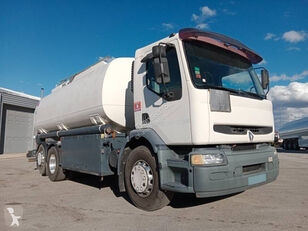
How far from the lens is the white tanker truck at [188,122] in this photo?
12.0 ft

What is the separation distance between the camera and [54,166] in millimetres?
8062

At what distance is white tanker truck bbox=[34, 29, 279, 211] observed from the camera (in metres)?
3.67

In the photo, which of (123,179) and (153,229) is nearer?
(153,229)

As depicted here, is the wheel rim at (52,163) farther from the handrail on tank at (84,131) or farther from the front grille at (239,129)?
the front grille at (239,129)

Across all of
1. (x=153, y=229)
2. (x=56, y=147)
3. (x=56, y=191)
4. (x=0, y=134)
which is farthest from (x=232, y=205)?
(x=0, y=134)

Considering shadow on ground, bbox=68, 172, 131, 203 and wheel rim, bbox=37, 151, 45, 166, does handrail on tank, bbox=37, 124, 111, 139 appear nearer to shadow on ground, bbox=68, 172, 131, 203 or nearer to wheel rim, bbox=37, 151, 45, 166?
wheel rim, bbox=37, 151, 45, 166

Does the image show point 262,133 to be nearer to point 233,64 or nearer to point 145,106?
point 233,64

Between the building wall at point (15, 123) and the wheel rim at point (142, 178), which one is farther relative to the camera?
the building wall at point (15, 123)

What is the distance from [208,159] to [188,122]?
0.60 m

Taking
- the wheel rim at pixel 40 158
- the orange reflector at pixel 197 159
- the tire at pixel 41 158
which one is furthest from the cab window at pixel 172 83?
the wheel rim at pixel 40 158

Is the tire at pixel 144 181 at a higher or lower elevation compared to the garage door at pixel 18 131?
lower

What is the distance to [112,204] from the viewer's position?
4898 mm

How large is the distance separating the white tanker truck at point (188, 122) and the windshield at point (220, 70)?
0.02m

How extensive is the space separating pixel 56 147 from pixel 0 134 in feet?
51.5
